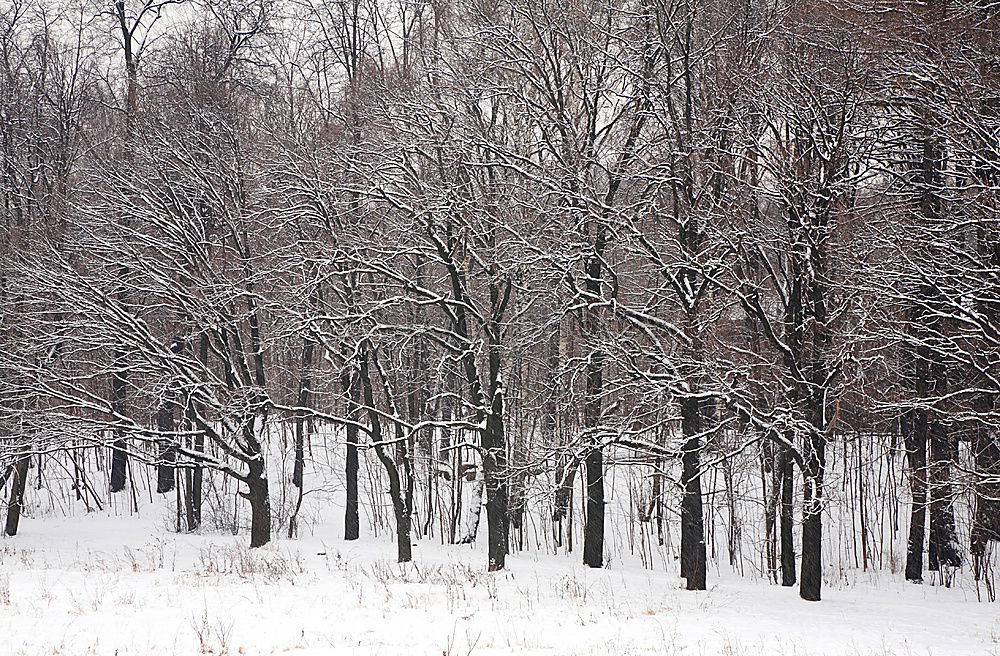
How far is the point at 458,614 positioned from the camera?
9500 mm

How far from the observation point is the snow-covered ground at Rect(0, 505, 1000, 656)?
8250mm

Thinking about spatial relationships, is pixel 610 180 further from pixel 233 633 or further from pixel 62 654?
pixel 62 654

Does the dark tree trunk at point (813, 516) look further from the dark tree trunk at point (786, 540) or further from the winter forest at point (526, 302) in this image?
the dark tree trunk at point (786, 540)

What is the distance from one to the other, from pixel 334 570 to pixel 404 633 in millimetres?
6495

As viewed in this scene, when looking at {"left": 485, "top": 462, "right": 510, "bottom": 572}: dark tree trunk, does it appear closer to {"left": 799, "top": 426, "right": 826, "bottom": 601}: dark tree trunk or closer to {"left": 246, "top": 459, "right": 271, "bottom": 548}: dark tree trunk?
{"left": 799, "top": 426, "right": 826, "bottom": 601}: dark tree trunk

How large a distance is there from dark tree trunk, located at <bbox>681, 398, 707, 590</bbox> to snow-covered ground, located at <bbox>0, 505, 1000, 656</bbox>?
1.54 ft

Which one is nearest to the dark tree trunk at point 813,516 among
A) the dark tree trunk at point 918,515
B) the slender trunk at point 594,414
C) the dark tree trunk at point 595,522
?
the dark tree trunk at point 918,515

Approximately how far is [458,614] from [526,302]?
26.2ft

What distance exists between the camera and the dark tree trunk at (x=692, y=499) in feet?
41.6

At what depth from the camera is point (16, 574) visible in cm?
1266

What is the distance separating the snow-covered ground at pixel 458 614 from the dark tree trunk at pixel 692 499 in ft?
1.54

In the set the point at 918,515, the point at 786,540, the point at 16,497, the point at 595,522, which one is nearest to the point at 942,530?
the point at 918,515

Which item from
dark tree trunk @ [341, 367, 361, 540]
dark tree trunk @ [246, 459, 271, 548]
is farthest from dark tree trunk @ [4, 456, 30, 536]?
dark tree trunk @ [341, 367, 361, 540]

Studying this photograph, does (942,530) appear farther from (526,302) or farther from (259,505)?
(259,505)
